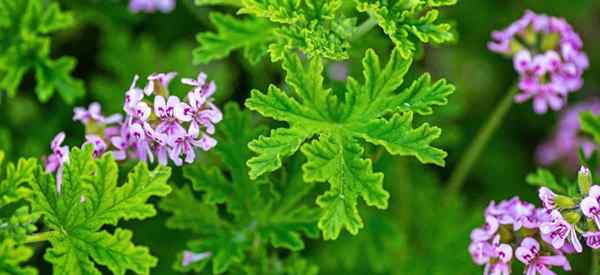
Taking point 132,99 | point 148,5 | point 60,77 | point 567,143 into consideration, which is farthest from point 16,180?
point 567,143

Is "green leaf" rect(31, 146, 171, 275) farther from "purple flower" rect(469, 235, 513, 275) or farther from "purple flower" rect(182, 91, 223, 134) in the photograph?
"purple flower" rect(469, 235, 513, 275)

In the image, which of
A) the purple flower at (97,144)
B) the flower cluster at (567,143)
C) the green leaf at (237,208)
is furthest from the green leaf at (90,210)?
the flower cluster at (567,143)

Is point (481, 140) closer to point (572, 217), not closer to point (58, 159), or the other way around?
point (572, 217)

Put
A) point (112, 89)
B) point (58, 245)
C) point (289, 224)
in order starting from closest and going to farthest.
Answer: point (58, 245), point (289, 224), point (112, 89)

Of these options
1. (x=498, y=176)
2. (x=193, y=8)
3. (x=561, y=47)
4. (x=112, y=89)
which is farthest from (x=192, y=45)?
(x=561, y=47)

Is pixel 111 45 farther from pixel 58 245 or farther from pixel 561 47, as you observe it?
pixel 561 47

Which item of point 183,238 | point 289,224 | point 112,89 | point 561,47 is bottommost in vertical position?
point 289,224
